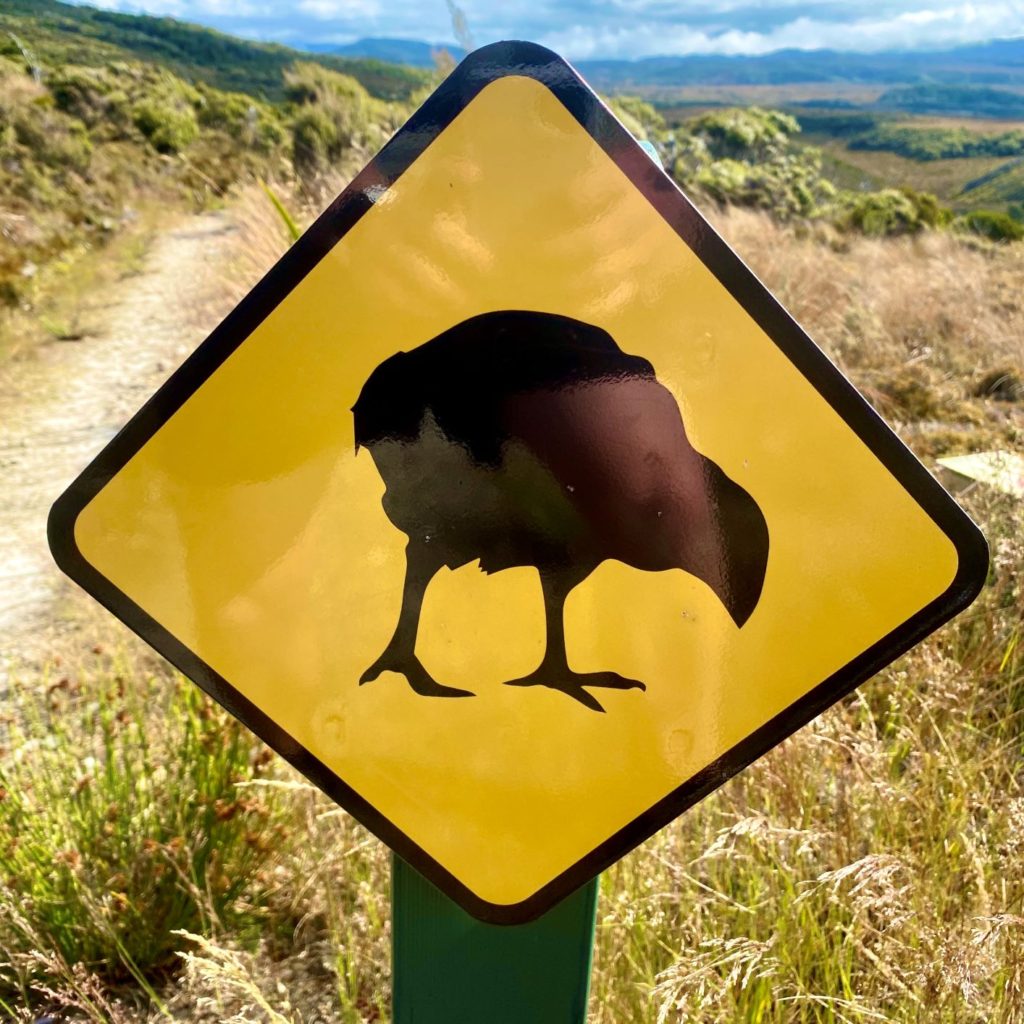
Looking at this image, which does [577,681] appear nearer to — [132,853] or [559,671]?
[559,671]

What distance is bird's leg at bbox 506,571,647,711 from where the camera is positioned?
702 millimetres

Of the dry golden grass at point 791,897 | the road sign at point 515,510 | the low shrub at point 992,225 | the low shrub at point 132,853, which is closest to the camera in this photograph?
the road sign at point 515,510

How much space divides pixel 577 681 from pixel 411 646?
15 cm

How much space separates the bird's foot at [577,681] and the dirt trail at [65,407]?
2.15 meters

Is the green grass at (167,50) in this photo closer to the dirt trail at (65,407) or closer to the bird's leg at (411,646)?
the dirt trail at (65,407)

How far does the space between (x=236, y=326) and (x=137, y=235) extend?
38.0 ft

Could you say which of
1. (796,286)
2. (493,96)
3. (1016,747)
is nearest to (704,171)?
(796,286)

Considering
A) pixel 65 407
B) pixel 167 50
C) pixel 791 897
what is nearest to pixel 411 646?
pixel 791 897

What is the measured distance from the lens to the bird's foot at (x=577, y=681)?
2.31 feet

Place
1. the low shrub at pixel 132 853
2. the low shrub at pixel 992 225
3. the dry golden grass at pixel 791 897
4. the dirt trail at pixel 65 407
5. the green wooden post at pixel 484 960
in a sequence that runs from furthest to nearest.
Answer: the low shrub at pixel 992 225 < the dirt trail at pixel 65 407 < the low shrub at pixel 132 853 < the dry golden grass at pixel 791 897 < the green wooden post at pixel 484 960

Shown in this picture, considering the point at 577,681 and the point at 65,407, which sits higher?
the point at 577,681

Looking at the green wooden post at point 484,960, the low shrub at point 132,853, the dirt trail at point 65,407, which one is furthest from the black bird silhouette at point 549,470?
the dirt trail at point 65,407

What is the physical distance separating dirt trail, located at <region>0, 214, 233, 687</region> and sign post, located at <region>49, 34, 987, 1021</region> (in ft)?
6.56

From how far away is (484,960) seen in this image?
2.65 ft
